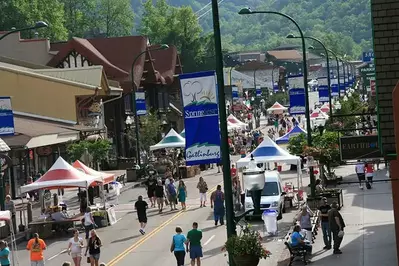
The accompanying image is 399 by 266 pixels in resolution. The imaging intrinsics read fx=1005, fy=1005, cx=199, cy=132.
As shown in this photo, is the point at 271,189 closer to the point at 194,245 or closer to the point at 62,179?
the point at 62,179

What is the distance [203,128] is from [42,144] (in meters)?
29.6

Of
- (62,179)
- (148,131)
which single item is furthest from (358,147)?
(148,131)

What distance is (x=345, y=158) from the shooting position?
19.9 meters

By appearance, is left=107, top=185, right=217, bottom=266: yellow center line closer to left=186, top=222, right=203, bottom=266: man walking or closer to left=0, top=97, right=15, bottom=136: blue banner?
left=186, top=222, right=203, bottom=266: man walking

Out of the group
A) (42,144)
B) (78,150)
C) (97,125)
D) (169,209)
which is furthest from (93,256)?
(97,125)

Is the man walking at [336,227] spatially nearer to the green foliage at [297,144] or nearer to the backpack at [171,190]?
the backpack at [171,190]

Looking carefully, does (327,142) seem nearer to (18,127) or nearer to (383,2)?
(18,127)

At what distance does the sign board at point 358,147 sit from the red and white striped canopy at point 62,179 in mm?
16745

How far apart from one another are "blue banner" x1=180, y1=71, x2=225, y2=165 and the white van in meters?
14.1

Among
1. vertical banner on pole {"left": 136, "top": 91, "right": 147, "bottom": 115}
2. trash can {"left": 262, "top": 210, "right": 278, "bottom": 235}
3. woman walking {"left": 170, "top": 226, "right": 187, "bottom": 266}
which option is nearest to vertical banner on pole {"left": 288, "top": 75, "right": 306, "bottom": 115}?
vertical banner on pole {"left": 136, "top": 91, "right": 147, "bottom": 115}

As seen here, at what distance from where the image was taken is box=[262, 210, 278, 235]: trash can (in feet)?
101

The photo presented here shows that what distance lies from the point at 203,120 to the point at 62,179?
52.9 feet

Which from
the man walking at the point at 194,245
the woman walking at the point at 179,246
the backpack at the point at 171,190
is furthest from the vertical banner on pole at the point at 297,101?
the woman walking at the point at 179,246

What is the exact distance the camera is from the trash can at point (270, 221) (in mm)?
30703
